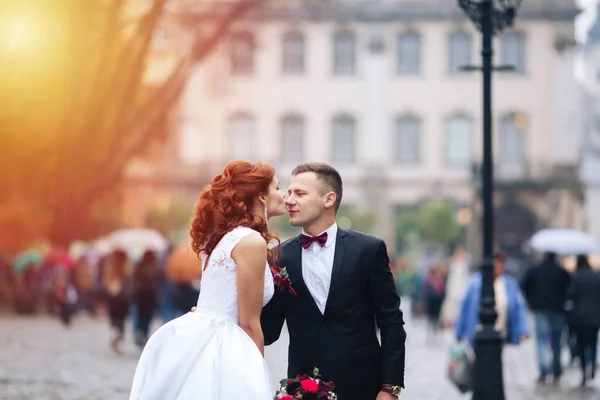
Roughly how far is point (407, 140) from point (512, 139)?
4.60 meters

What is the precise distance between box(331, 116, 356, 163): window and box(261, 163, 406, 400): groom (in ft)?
182

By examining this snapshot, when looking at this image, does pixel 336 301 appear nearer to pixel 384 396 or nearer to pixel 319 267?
pixel 319 267

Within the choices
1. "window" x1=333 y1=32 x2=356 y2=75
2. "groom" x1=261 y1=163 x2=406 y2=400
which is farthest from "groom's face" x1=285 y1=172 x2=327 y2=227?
"window" x1=333 y1=32 x2=356 y2=75

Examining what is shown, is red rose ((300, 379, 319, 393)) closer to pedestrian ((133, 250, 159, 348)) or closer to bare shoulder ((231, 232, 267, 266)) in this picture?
bare shoulder ((231, 232, 267, 266))

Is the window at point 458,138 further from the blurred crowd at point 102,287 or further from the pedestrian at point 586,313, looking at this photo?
the pedestrian at point 586,313

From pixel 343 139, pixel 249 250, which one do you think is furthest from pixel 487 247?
pixel 343 139

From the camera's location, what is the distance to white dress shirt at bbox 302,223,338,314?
5.34 meters

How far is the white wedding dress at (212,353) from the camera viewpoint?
5.03 meters

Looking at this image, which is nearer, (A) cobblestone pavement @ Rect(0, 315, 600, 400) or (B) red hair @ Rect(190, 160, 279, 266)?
(B) red hair @ Rect(190, 160, 279, 266)

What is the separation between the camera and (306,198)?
17.4 feet

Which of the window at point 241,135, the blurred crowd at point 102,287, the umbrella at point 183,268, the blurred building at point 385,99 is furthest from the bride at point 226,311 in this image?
the window at point 241,135

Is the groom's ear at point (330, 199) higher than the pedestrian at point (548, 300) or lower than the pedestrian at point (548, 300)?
higher

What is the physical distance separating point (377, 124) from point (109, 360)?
4394 cm

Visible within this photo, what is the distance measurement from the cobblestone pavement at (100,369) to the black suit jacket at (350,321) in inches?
281
